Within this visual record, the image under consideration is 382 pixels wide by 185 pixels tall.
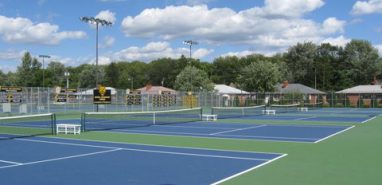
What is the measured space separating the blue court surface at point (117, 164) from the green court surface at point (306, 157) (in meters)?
0.65

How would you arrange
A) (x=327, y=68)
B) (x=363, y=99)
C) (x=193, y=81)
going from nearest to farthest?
(x=363, y=99) → (x=193, y=81) → (x=327, y=68)

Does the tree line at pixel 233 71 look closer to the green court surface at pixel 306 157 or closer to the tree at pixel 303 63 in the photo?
the tree at pixel 303 63

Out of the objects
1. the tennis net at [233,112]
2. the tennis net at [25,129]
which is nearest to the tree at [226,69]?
the tennis net at [233,112]

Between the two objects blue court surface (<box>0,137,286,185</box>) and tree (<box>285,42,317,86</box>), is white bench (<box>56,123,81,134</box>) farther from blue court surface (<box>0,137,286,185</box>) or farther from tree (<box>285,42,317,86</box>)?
tree (<box>285,42,317,86</box>)

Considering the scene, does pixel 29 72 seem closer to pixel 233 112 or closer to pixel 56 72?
pixel 56 72

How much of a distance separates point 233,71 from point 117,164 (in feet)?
374

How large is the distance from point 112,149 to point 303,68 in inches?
3962

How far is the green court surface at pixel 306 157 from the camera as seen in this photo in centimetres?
977

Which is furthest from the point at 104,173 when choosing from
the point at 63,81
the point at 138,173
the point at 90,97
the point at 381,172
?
the point at 63,81

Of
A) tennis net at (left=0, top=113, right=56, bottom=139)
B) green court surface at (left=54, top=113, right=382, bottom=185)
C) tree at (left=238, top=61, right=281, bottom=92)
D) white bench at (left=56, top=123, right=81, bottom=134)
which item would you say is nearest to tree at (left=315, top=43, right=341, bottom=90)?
tree at (left=238, top=61, right=281, bottom=92)

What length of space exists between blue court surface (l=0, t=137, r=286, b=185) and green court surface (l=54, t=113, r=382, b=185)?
25.7 inches

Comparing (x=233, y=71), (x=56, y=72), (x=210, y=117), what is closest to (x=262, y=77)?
(x=210, y=117)

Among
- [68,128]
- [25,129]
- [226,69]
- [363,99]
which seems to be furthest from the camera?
[226,69]

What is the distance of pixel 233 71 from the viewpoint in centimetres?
12481
